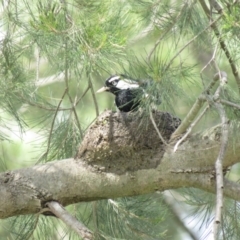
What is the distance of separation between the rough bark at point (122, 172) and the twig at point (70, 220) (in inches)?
1.3

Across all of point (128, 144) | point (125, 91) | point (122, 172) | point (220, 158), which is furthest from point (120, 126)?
point (220, 158)

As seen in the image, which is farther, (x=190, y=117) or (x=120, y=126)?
(x=120, y=126)

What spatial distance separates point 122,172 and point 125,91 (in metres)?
0.59

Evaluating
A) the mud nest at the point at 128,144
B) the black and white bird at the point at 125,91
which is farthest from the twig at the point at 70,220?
the black and white bird at the point at 125,91

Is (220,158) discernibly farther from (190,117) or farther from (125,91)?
(125,91)

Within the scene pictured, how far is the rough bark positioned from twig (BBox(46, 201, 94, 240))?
34 mm

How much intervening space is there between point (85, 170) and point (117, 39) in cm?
42

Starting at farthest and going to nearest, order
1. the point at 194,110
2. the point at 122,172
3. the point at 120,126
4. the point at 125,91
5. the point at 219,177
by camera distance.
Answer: the point at 125,91
the point at 120,126
the point at 122,172
the point at 194,110
the point at 219,177

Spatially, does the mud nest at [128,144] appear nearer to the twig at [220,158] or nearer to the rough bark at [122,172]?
the rough bark at [122,172]

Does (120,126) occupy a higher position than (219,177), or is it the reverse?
(120,126)

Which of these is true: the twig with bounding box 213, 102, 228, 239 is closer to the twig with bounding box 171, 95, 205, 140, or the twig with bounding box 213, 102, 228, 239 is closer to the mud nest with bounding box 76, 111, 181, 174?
the twig with bounding box 171, 95, 205, 140

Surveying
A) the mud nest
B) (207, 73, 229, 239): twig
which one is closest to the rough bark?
the mud nest

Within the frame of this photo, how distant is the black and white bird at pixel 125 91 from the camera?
2230 millimetres

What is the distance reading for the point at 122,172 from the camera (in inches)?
88.4
